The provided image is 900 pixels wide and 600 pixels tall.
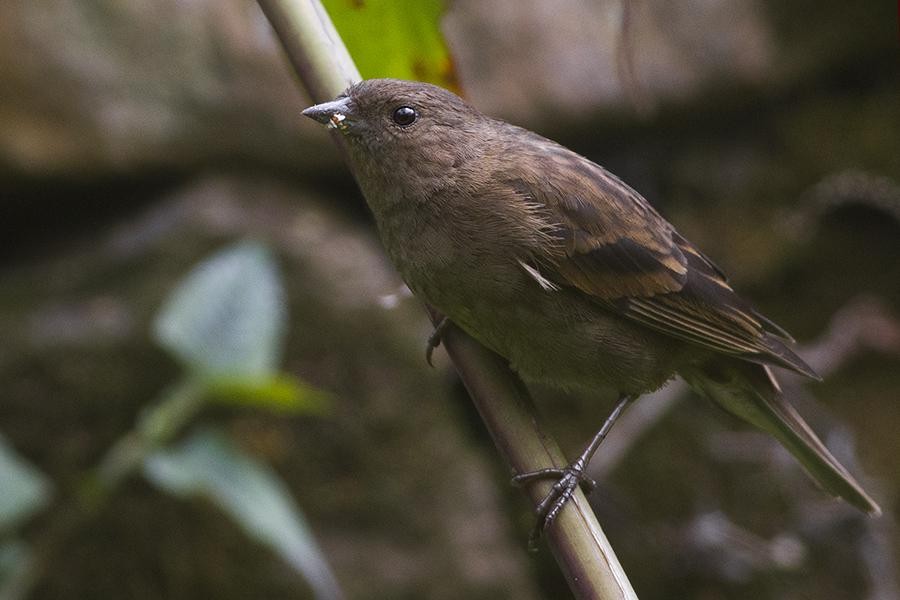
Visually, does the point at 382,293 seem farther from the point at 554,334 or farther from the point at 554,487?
the point at 554,487

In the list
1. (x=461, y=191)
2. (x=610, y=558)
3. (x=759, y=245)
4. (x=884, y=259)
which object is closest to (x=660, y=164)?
(x=759, y=245)

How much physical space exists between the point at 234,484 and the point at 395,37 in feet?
5.17

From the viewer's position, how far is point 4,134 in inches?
148

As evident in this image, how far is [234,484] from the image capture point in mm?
2828

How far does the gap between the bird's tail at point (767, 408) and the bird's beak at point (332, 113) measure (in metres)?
1.12

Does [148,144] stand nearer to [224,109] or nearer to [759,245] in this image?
[224,109]

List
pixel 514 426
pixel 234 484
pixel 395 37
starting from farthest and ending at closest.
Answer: pixel 234 484, pixel 514 426, pixel 395 37

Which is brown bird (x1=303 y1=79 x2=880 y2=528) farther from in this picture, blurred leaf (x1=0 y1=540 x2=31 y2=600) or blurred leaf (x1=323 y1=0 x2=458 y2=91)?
blurred leaf (x1=0 y1=540 x2=31 y2=600)

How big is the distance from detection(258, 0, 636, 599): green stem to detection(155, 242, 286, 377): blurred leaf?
1.09 metres

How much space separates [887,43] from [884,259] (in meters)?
0.93

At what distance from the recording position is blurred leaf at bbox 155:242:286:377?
2.83 m

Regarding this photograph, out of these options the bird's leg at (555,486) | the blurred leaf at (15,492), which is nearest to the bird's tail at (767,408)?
the bird's leg at (555,486)

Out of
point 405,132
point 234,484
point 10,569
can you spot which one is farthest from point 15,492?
point 405,132

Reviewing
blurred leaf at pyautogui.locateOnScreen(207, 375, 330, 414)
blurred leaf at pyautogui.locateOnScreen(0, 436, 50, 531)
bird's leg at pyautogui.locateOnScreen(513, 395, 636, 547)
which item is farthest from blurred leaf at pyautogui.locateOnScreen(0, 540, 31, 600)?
bird's leg at pyautogui.locateOnScreen(513, 395, 636, 547)
